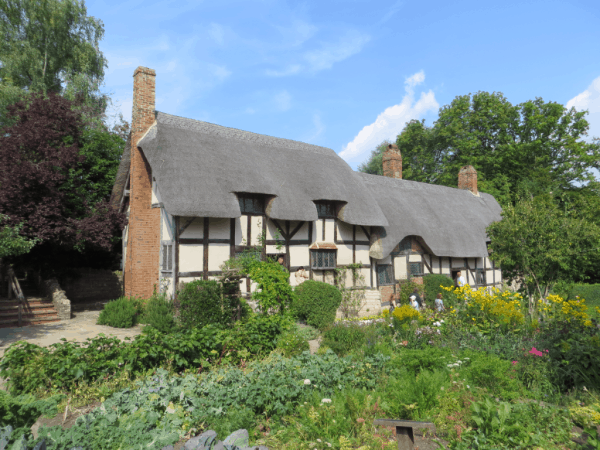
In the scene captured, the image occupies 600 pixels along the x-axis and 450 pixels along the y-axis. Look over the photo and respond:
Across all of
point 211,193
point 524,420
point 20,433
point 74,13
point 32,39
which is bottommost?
point 524,420

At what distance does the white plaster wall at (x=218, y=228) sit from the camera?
39.8ft

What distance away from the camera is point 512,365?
6.13 metres

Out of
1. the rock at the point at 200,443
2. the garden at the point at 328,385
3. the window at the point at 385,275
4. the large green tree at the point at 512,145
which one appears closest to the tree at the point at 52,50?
the window at the point at 385,275

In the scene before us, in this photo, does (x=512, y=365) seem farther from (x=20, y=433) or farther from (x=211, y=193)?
(x=211, y=193)

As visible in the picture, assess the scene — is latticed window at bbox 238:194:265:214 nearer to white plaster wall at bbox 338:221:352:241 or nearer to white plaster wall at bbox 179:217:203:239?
white plaster wall at bbox 179:217:203:239

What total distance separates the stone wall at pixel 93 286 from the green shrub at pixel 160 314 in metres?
6.64

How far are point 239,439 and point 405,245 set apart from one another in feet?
49.6

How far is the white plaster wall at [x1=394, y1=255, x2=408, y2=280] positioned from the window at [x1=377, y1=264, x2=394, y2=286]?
0.91ft

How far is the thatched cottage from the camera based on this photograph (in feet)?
38.9

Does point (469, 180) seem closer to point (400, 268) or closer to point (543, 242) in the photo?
point (543, 242)

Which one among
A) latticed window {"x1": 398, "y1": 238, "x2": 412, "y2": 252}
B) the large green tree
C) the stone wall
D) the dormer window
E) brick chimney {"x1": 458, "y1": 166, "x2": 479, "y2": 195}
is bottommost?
the stone wall

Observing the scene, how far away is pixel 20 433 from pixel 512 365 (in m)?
6.50

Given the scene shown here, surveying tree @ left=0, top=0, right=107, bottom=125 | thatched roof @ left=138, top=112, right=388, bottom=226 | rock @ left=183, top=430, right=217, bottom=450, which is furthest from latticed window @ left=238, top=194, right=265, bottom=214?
tree @ left=0, top=0, right=107, bottom=125

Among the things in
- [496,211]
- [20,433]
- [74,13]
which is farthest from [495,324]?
[74,13]
